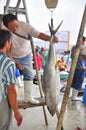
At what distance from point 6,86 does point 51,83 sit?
14.3 inches

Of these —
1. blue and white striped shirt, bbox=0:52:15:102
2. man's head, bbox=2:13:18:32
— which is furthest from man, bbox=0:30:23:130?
man's head, bbox=2:13:18:32

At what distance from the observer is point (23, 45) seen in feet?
9.39

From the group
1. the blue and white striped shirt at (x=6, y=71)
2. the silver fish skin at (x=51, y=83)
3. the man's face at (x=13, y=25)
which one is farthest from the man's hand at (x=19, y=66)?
the blue and white striped shirt at (x=6, y=71)

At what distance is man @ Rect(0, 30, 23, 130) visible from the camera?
195 centimetres

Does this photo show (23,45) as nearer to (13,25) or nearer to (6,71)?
(13,25)

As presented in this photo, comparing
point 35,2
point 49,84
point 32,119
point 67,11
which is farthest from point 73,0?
point 49,84

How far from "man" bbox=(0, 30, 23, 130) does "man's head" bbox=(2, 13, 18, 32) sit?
0.62 m

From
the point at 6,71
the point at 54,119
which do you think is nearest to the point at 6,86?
the point at 6,71

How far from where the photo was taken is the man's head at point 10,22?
2.62 m

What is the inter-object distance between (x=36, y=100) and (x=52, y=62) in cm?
93

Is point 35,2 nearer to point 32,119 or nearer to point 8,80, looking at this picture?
point 32,119

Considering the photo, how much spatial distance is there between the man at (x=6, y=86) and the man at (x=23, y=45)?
2.15 feet

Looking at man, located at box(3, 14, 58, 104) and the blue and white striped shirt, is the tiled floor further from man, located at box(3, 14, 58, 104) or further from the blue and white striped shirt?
the blue and white striped shirt

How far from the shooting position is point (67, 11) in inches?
445
